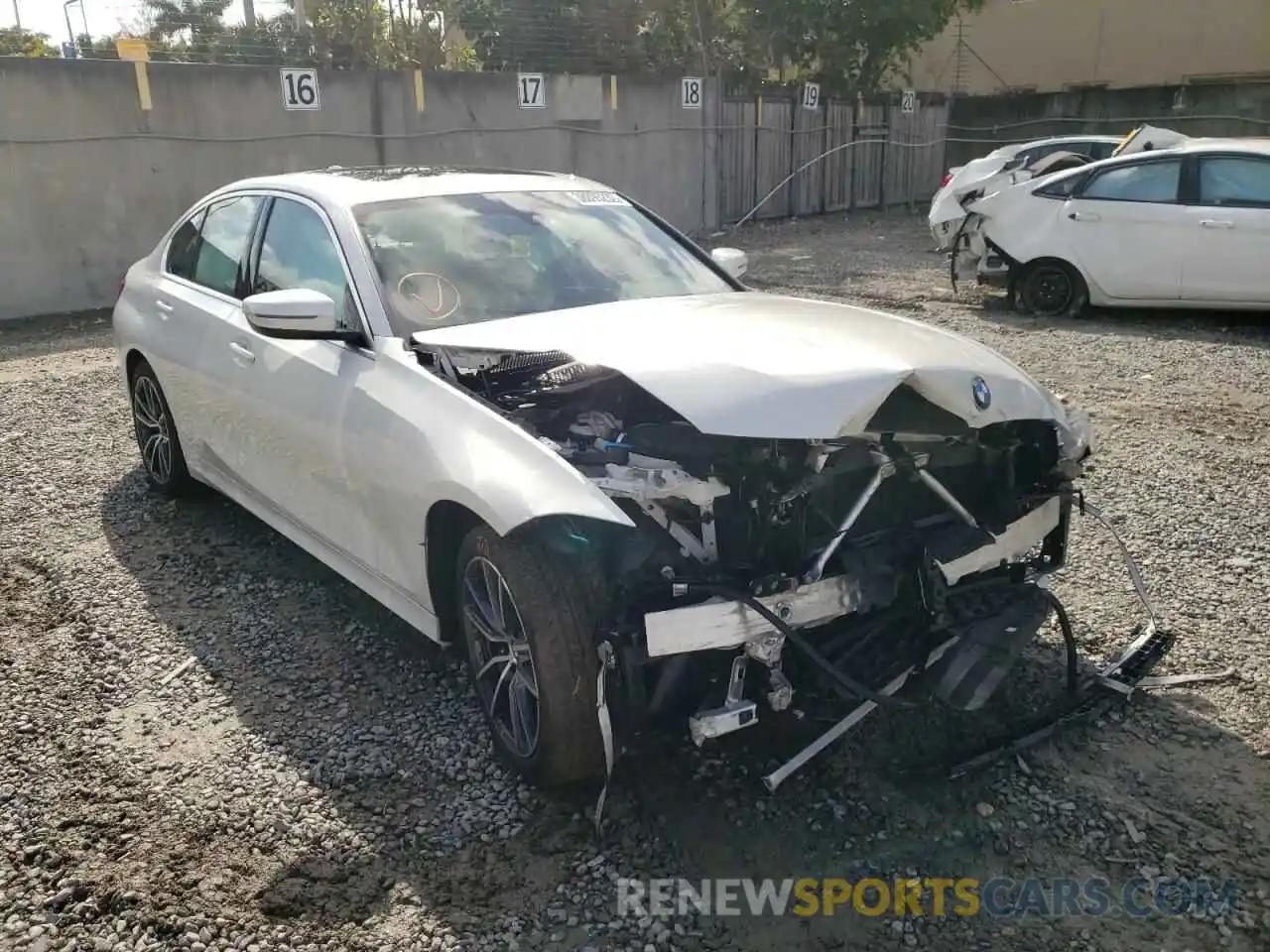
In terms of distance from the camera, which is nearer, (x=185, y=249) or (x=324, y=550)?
(x=324, y=550)

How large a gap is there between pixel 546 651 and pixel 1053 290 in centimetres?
862

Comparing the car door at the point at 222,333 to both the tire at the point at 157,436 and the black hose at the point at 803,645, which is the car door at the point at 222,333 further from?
the black hose at the point at 803,645

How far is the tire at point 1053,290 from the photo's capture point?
9836 mm

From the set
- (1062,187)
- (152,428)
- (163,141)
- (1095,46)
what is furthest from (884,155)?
(152,428)

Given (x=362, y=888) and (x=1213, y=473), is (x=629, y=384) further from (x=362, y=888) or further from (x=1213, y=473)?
(x=1213, y=473)

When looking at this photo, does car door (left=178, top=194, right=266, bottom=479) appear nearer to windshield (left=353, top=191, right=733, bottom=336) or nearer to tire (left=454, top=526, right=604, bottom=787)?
windshield (left=353, top=191, right=733, bottom=336)

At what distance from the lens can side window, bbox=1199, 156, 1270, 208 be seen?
8805 millimetres

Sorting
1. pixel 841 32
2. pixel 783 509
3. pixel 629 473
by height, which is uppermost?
pixel 841 32

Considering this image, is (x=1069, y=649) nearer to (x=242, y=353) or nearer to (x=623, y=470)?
(x=623, y=470)

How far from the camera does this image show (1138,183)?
9359 mm

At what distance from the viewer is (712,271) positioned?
449 cm

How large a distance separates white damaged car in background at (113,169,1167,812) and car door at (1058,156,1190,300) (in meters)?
6.64

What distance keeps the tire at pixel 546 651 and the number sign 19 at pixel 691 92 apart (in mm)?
15617

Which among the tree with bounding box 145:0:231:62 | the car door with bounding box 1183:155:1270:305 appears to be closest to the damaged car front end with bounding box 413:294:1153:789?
the car door with bounding box 1183:155:1270:305
